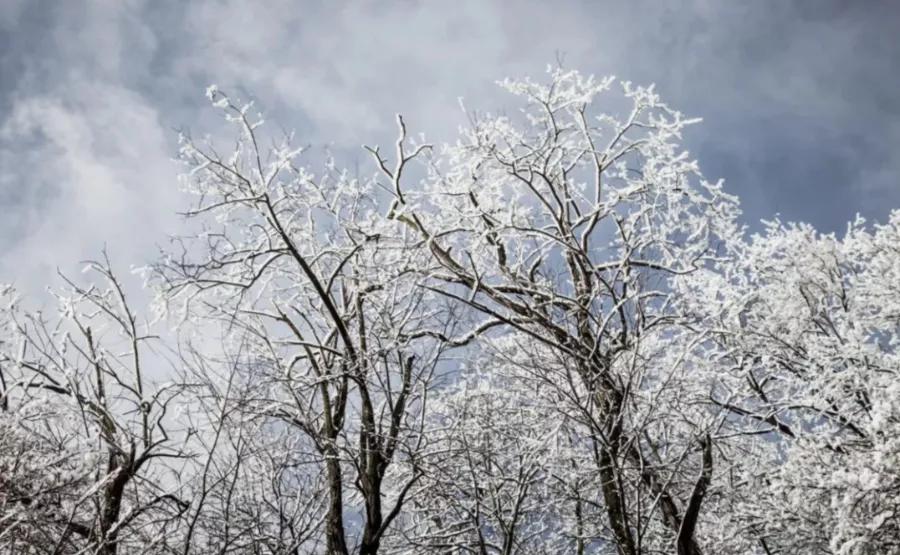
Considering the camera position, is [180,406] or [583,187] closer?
[180,406]

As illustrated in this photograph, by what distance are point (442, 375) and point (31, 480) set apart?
14.7 ft

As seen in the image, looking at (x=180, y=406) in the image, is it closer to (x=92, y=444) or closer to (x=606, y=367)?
(x=92, y=444)

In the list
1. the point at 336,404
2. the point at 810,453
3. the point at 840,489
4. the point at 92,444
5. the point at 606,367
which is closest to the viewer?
the point at 606,367

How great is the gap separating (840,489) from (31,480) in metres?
8.59

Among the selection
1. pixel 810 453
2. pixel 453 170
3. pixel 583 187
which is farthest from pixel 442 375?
pixel 810 453

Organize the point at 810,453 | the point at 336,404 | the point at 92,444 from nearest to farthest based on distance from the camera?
the point at 92,444
the point at 810,453
the point at 336,404

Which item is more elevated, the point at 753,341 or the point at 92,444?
the point at 753,341

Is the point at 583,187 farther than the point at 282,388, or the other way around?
the point at 583,187

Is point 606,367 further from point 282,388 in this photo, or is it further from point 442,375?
point 282,388

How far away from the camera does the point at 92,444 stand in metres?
6.78

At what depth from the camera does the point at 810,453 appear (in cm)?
773

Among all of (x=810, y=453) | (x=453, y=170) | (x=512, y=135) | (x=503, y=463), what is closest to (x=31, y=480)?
(x=503, y=463)

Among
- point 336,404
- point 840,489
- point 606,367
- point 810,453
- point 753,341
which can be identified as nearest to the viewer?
point 606,367

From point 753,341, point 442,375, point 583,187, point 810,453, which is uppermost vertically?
point 583,187
